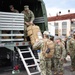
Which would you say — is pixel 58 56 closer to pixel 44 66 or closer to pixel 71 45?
pixel 71 45

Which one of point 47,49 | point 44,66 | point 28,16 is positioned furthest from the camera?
point 28,16

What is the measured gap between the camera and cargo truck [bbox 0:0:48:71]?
735 cm

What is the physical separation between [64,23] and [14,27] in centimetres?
1355

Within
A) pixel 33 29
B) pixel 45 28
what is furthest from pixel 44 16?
pixel 33 29

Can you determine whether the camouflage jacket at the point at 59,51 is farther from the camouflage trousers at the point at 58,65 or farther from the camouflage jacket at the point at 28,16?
the camouflage jacket at the point at 28,16

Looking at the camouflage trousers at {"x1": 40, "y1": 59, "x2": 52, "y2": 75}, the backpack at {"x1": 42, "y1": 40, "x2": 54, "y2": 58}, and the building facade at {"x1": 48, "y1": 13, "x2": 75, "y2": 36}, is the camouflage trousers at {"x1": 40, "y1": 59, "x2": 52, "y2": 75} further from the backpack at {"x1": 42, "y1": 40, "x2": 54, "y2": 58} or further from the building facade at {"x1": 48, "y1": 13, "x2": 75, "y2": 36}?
the building facade at {"x1": 48, "y1": 13, "x2": 75, "y2": 36}

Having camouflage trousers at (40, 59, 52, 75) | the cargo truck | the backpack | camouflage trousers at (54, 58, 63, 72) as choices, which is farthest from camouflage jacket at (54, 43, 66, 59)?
the backpack

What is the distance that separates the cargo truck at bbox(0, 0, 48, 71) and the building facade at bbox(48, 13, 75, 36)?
10.1m

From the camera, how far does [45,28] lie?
859cm

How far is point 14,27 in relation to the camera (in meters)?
7.50

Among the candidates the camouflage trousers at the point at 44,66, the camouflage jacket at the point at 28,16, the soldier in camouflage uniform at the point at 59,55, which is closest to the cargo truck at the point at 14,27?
the camouflage jacket at the point at 28,16

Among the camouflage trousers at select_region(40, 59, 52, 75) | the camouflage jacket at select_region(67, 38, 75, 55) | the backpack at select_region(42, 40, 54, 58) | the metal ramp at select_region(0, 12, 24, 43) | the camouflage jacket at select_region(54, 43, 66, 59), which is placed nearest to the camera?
the backpack at select_region(42, 40, 54, 58)

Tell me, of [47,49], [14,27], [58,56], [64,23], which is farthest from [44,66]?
[64,23]

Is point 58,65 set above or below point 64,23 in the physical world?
below
